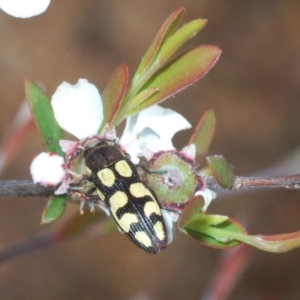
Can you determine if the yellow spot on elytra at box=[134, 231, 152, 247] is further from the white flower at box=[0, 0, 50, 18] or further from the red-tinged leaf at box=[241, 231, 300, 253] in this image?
the white flower at box=[0, 0, 50, 18]

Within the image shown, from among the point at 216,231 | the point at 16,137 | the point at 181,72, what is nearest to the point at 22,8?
the point at 181,72

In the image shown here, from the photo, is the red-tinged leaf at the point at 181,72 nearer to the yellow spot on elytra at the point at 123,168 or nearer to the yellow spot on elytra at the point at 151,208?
the yellow spot on elytra at the point at 123,168

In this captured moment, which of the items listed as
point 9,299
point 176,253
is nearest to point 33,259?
point 9,299

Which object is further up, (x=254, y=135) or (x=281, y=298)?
(x=254, y=135)

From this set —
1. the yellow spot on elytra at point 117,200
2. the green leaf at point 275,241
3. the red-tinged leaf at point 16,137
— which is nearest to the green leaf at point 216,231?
the green leaf at point 275,241

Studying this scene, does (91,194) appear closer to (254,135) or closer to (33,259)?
(33,259)

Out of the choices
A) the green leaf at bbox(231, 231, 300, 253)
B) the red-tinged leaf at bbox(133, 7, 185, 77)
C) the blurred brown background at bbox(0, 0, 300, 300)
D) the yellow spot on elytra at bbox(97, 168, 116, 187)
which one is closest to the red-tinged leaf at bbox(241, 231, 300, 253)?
the green leaf at bbox(231, 231, 300, 253)
